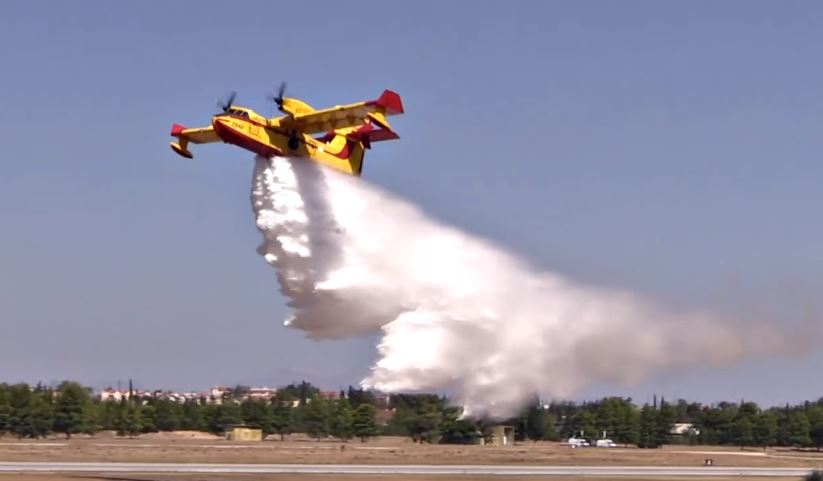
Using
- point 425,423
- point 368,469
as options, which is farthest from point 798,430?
point 368,469

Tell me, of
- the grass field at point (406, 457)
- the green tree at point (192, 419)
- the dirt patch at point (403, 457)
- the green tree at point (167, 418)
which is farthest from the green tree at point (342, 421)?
the dirt patch at point (403, 457)

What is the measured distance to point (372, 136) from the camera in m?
54.6

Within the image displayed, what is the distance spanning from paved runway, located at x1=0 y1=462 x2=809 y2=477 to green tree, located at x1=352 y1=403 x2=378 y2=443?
151 feet

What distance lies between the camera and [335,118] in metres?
51.1

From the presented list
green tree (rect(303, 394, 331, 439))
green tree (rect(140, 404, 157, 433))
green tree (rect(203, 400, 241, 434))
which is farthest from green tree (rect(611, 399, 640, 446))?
green tree (rect(140, 404, 157, 433))

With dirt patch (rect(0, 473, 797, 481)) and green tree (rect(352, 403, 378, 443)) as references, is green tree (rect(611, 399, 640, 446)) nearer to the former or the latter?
green tree (rect(352, 403, 378, 443))

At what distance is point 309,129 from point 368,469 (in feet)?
51.4

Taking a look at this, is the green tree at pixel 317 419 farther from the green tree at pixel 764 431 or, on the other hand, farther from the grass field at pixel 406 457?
the green tree at pixel 764 431

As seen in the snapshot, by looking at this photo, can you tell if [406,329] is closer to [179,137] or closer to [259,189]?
[259,189]

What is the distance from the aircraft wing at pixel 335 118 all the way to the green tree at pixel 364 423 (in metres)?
58.6

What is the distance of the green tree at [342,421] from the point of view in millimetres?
109125

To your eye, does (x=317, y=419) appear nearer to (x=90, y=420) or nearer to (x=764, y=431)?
(x=90, y=420)

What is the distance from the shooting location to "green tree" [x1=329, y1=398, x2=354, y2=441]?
109 m

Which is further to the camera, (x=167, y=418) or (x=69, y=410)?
(x=167, y=418)
